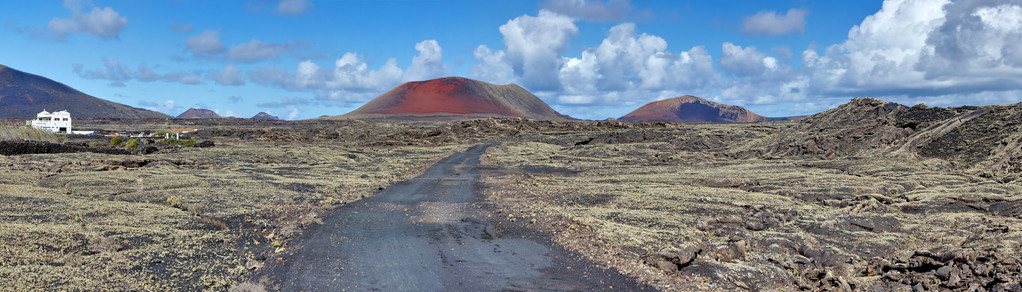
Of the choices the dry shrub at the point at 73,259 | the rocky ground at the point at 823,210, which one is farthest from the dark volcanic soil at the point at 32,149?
Answer: the dry shrub at the point at 73,259

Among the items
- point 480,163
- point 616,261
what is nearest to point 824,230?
point 616,261

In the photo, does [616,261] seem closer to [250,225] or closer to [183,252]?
[183,252]

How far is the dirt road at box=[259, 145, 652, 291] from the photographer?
961 cm

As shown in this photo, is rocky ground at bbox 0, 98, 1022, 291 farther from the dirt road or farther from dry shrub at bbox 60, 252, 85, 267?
the dirt road

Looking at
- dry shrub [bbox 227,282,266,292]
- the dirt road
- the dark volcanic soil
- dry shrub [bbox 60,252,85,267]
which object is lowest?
the dirt road

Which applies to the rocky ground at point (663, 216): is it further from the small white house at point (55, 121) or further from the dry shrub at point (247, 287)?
the small white house at point (55, 121)

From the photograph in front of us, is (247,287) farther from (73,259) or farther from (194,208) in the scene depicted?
(194,208)

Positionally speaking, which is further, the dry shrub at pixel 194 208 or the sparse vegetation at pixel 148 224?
the dry shrub at pixel 194 208

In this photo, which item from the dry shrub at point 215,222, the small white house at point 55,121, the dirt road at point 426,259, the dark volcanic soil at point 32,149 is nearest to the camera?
the dirt road at point 426,259

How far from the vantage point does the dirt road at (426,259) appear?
961 centimetres

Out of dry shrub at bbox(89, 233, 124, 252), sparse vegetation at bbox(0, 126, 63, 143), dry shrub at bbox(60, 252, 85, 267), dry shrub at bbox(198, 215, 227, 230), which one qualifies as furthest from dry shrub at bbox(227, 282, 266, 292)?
sparse vegetation at bbox(0, 126, 63, 143)

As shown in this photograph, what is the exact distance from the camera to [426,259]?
11320mm

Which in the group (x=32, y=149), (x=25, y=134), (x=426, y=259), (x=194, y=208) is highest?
(x=25, y=134)

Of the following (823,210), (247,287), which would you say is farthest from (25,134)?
(823,210)
